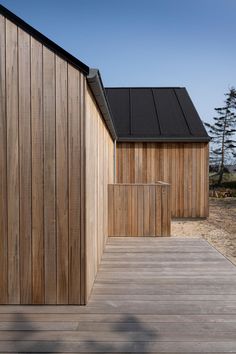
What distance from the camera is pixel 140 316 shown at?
2.41 meters

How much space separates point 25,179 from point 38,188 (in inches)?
6.7

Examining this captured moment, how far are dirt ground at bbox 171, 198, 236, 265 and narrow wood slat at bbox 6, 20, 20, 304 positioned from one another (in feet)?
13.5

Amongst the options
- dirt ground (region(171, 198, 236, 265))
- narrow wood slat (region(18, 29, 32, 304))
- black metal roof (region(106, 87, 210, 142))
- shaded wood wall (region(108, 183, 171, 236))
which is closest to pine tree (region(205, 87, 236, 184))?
black metal roof (region(106, 87, 210, 142))

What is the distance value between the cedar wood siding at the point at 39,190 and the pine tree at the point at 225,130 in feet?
71.7

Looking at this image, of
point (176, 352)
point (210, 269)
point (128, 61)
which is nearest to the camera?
point (176, 352)

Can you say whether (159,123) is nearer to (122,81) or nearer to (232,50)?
(232,50)

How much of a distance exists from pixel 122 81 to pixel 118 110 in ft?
12.2

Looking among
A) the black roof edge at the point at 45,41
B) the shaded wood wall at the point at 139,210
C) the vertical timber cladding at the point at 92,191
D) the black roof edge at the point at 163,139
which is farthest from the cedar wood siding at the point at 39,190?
the black roof edge at the point at 163,139

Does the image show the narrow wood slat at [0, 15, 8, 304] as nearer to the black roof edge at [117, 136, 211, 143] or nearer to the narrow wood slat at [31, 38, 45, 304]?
the narrow wood slat at [31, 38, 45, 304]

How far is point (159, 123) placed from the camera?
29.3 ft

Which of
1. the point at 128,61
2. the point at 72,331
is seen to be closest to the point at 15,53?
the point at 72,331

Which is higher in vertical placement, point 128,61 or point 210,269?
point 128,61

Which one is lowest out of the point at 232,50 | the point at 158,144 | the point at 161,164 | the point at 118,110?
the point at 161,164

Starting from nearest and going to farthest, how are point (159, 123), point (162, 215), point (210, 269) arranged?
point (210, 269)
point (162, 215)
point (159, 123)
